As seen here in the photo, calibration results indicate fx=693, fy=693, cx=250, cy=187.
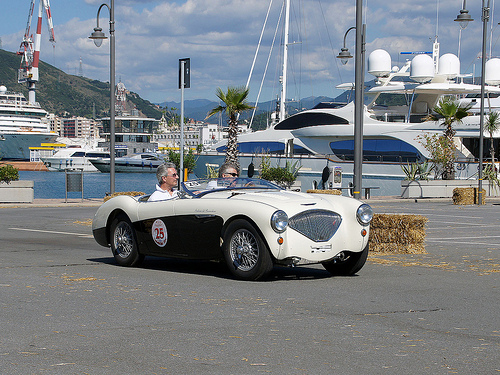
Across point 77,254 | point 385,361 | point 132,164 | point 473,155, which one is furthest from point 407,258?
point 132,164

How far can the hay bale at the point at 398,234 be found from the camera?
11.1 meters

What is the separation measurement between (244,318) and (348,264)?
286 centimetres

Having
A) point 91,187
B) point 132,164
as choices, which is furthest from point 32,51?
point 91,187

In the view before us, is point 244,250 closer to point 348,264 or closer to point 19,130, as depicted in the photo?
point 348,264

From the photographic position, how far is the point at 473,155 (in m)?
47.4

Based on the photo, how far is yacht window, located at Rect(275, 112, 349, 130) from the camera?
5366 cm

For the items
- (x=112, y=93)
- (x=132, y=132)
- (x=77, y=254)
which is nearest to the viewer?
(x=77, y=254)

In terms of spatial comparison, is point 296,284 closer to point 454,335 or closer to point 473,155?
point 454,335

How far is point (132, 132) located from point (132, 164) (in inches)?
1220

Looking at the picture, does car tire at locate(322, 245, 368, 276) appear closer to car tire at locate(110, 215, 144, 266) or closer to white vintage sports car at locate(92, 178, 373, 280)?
white vintage sports car at locate(92, 178, 373, 280)

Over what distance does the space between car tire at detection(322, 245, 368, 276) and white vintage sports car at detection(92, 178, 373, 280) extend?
12 mm

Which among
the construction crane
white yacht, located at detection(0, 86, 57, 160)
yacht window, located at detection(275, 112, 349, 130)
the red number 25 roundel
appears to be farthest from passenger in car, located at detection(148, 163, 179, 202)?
the construction crane

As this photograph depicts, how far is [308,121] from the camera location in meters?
55.7

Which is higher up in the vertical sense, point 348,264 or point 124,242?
point 124,242
